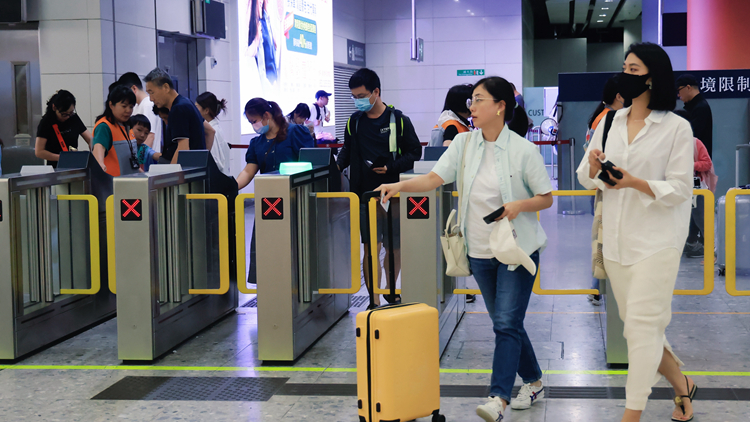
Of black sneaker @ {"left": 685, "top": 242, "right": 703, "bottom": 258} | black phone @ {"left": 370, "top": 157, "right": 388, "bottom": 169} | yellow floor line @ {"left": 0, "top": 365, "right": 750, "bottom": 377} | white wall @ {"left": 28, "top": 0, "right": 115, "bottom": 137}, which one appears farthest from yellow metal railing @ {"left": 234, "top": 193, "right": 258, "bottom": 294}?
white wall @ {"left": 28, "top": 0, "right": 115, "bottom": 137}

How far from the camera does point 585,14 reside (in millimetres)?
28266

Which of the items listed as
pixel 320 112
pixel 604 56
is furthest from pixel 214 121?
pixel 604 56

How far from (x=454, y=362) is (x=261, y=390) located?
106 cm

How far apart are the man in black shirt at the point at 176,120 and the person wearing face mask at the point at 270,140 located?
1.42 ft

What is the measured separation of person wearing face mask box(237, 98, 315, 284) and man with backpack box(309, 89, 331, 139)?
294 inches

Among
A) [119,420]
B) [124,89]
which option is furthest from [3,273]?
[124,89]

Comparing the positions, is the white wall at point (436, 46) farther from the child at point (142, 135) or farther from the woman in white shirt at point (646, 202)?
the woman in white shirt at point (646, 202)

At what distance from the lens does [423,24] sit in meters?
18.8

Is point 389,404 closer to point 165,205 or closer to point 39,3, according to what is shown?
point 165,205

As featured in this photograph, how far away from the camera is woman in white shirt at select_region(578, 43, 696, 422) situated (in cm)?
280

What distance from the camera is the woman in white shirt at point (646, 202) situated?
9.18 ft

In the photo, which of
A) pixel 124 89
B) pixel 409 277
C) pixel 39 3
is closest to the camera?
pixel 409 277

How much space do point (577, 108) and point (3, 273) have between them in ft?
25.2

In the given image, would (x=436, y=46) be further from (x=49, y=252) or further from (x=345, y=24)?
(x=49, y=252)
